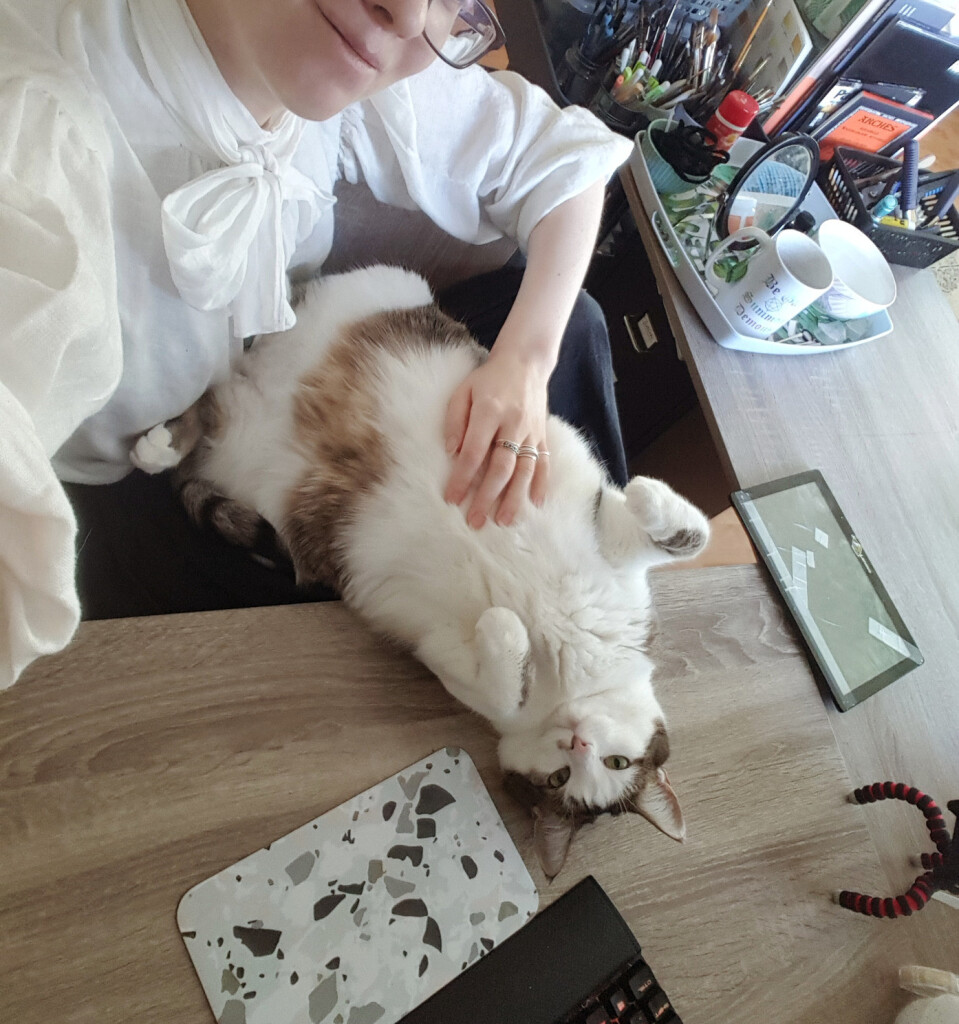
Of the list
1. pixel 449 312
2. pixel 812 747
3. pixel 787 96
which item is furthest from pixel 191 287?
pixel 787 96

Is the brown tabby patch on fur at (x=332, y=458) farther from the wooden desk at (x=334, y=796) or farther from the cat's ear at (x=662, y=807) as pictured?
the cat's ear at (x=662, y=807)

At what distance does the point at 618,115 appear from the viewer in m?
1.48

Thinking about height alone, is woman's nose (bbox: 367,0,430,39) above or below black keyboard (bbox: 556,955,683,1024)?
above

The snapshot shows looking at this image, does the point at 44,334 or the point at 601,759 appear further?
the point at 601,759

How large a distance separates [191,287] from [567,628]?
67 cm

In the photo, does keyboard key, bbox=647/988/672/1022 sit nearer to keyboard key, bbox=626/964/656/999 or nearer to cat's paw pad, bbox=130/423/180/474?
keyboard key, bbox=626/964/656/999

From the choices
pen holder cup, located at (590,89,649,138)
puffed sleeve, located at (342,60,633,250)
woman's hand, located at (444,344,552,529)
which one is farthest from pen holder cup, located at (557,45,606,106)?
woman's hand, located at (444,344,552,529)

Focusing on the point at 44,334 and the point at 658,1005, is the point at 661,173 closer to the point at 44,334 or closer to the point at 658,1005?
the point at 44,334

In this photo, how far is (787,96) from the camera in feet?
4.72

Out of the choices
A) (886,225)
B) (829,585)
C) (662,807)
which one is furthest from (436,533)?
(886,225)

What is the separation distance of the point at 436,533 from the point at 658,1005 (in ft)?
2.11

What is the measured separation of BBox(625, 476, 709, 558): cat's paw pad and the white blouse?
543 millimetres

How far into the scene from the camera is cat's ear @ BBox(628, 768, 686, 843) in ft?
2.75

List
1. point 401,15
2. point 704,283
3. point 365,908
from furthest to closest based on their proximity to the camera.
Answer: point 704,283 → point 365,908 → point 401,15
